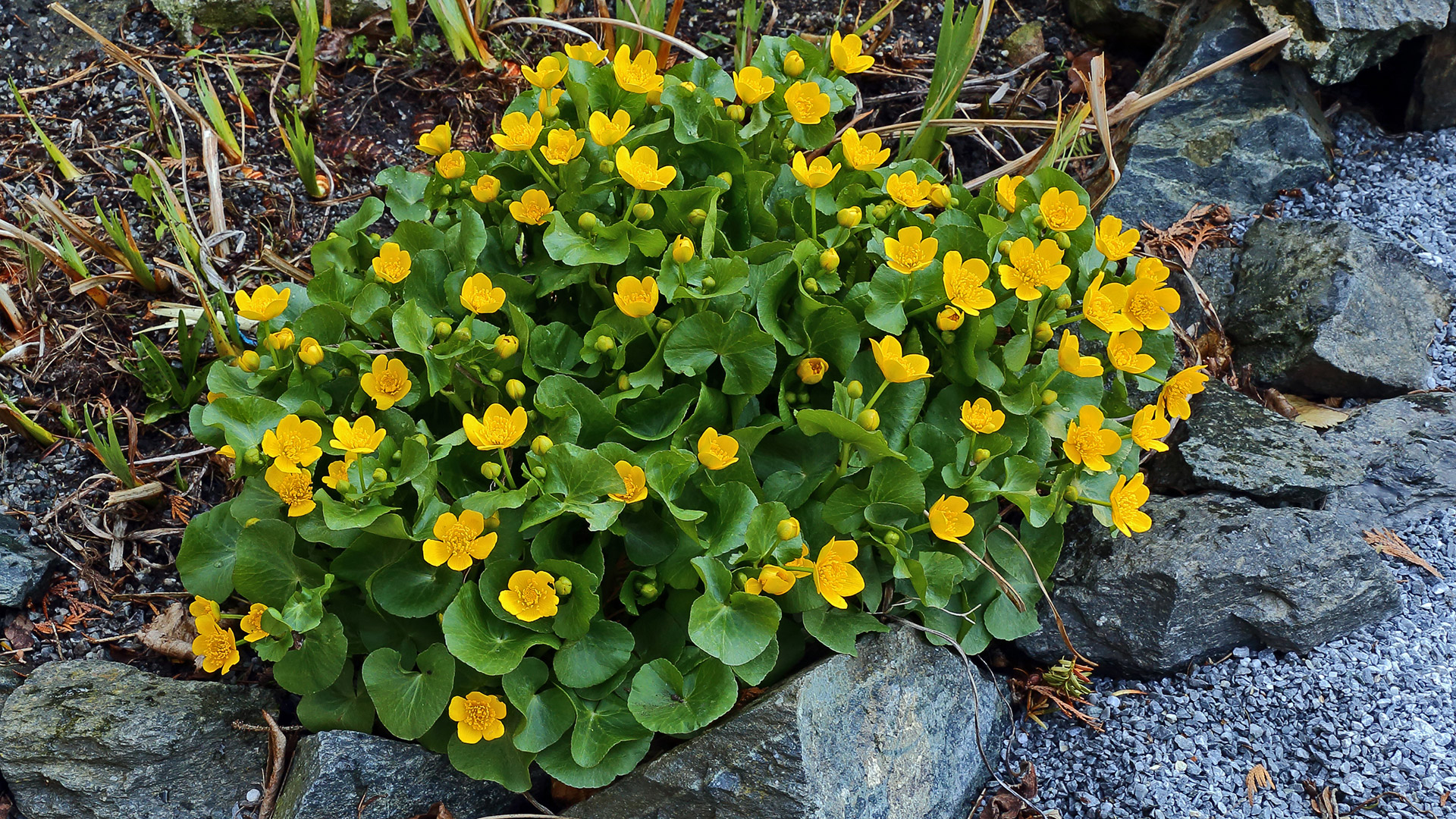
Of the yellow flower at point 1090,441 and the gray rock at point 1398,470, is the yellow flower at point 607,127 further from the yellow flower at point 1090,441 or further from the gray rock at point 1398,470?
the gray rock at point 1398,470

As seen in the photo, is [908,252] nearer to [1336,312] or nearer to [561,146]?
[561,146]

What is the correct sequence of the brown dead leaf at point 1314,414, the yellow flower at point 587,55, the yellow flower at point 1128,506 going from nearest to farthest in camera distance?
the yellow flower at point 1128,506, the yellow flower at point 587,55, the brown dead leaf at point 1314,414

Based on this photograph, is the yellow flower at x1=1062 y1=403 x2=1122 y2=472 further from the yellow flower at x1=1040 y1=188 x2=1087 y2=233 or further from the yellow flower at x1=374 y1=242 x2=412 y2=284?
the yellow flower at x1=374 y1=242 x2=412 y2=284

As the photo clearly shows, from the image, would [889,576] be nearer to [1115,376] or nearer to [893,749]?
[893,749]

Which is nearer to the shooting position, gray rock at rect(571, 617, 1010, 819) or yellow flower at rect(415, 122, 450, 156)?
gray rock at rect(571, 617, 1010, 819)

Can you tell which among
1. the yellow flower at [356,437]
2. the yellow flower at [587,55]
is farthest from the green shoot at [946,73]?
the yellow flower at [356,437]

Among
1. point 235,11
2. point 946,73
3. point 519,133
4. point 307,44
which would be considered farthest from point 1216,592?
point 235,11

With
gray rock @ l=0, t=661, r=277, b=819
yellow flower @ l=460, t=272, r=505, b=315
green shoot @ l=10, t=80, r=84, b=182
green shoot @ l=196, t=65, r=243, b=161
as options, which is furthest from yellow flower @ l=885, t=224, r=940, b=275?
green shoot @ l=10, t=80, r=84, b=182
